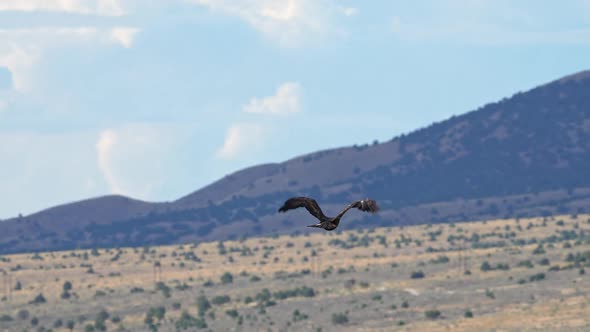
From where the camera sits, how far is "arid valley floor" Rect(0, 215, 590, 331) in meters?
107

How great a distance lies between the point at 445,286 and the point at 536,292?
1100cm

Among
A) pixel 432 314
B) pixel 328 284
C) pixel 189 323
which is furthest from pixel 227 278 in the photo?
pixel 432 314

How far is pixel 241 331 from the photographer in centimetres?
10638

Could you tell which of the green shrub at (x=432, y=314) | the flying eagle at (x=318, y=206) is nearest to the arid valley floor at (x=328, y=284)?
the green shrub at (x=432, y=314)

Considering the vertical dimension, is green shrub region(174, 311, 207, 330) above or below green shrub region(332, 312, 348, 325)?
above

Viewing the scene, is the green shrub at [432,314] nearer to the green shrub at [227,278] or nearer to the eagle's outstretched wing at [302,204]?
the green shrub at [227,278]

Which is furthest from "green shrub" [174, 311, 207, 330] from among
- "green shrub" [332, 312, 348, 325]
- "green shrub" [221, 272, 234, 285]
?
"green shrub" [221, 272, 234, 285]

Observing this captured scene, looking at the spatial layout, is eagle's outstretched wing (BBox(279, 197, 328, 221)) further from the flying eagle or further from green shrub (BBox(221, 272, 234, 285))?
green shrub (BBox(221, 272, 234, 285))

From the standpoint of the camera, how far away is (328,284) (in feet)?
423

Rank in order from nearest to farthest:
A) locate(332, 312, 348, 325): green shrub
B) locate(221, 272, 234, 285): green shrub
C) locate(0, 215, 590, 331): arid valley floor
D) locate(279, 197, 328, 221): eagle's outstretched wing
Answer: locate(279, 197, 328, 221): eagle's outstretched wing < locate(332, 312, 348, 325): green shrub < locate(0, 215, 590, 331): arid valley floor < locate(221, 272, 234, 285): green shrub

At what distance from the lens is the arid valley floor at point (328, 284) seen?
107 m

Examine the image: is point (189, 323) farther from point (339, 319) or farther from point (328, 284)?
point (328, 284)

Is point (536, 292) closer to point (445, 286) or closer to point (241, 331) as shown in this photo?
point (445, 286)

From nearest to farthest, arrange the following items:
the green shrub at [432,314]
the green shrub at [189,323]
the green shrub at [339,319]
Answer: the green shrub at [432,314] → the green shrub at [339,319] → the green shrub at [189,323]
